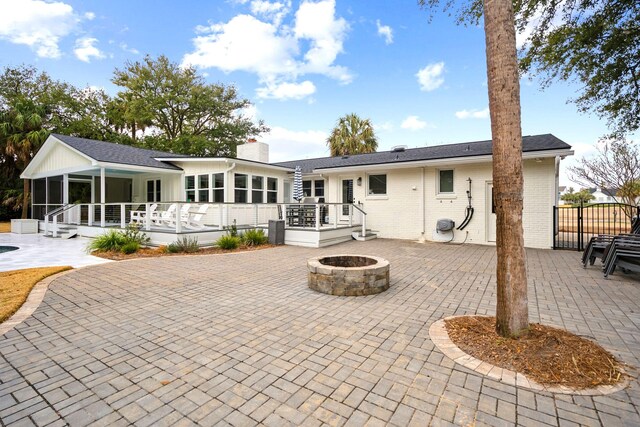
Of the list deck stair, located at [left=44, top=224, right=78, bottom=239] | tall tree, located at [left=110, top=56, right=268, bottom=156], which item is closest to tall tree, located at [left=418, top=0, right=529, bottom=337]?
deck stair, located at [left=44, top=224, right=78, bottom=239]

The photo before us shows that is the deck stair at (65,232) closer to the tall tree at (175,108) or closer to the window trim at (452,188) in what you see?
the tall tree at (175,108)

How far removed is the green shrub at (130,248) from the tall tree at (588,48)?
11.8 meters

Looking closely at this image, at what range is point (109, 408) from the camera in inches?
85.8

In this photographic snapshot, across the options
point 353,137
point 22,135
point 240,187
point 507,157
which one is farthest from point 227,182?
point 353,137

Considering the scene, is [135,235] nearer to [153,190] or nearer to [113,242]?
[113,242]

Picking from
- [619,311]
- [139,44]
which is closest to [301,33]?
[619,311]

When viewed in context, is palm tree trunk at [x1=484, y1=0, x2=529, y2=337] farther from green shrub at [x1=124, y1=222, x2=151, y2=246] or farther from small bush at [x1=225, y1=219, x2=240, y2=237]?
green shrub at [x1=124, y1=222, x2=151, y2=246]

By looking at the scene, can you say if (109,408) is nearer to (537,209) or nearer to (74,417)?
(74,417)

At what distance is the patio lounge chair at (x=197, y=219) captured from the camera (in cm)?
1091

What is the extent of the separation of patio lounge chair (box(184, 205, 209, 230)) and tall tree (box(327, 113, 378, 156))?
18.3 metres

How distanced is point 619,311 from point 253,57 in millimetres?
20033

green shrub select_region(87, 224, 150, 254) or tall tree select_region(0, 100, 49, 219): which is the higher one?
tall tree select_region(0, 100, 49, 219)

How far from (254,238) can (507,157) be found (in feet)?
29.4

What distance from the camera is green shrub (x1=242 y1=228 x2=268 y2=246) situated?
10.7m
